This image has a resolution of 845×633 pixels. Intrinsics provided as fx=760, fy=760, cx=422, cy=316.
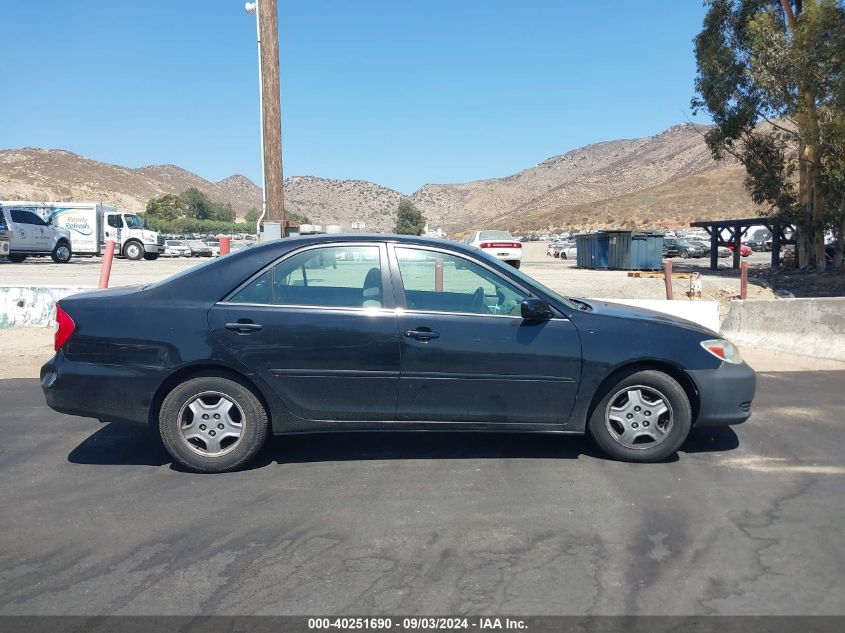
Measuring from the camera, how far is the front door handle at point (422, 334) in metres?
5.16

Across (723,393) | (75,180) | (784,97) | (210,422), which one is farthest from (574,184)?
(210,422)

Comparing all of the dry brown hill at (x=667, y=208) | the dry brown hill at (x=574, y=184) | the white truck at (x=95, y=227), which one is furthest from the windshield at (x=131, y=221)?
the dry brown hill at (x=574, y=184)

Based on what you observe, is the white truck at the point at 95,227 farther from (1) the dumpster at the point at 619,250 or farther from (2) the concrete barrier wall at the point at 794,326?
(2) the concrete barrier wall at the point at 794,326

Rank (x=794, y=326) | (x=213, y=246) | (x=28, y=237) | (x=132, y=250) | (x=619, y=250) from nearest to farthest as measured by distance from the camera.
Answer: (x=794, y=326), (x=28, y=237), (x=619, y=250), (x=132, y=250), (x=213, y=246)

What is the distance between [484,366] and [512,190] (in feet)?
483

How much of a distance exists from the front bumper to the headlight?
0.15 feet

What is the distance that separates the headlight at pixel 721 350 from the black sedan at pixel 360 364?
0.08ft

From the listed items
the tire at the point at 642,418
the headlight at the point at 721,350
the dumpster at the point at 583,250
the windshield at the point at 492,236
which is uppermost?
the windshield at the point at 492,236

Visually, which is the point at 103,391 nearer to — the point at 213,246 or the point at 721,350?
the point at 721,350

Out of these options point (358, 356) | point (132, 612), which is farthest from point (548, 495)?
point (132, 612)

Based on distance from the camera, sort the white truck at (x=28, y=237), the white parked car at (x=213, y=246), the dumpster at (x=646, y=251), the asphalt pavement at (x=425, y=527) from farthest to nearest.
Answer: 1. the white parked car at (x=213, y=246)
2. the dumpster at (x=646, y=251)
3. the white truck at (x=28, y=237)
4. the asphalt pavement at (x=425, y=527)

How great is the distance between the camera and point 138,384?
203 inches

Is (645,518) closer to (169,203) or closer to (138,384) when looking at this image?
(138,384)

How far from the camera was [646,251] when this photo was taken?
2905 centimetres
